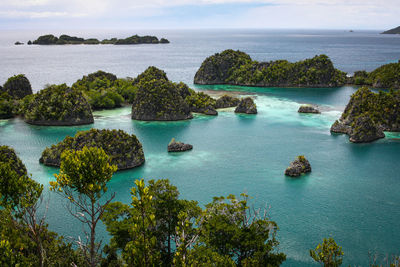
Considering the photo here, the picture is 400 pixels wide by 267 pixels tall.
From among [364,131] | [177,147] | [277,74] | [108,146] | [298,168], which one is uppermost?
[277,74]

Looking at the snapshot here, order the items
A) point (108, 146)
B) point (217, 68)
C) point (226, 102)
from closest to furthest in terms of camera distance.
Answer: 1. point (108, 146)
2. point (226, 102)
3. point (217, 68)

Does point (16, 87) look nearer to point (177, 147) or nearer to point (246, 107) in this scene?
point (177, 147)

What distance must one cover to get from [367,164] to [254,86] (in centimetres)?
7962

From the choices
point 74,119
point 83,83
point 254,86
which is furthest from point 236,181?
point 254,86

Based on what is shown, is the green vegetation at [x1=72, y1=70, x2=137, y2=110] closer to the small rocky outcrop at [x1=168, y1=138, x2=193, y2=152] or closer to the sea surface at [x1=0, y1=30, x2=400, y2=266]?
the sea surface at [x1=0, y1=30, x2=400, y2=266]

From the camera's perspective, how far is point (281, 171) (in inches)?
2109

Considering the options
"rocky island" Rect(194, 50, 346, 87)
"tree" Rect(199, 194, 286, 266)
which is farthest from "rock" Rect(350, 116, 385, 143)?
"rocky island" Rect(194, 50, 346, 87)

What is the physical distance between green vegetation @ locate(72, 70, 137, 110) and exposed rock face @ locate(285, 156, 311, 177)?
54433mm

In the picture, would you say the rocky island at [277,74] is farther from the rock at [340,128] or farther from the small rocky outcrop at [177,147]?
the small rocky outcrop at [177,147]

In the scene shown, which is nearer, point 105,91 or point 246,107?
point 246,107

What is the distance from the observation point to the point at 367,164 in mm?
57969

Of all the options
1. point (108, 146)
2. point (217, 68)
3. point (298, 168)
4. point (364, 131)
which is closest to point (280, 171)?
point (298, 168)

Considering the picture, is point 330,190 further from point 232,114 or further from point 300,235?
point 232,114

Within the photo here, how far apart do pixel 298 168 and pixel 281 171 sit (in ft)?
9.87
